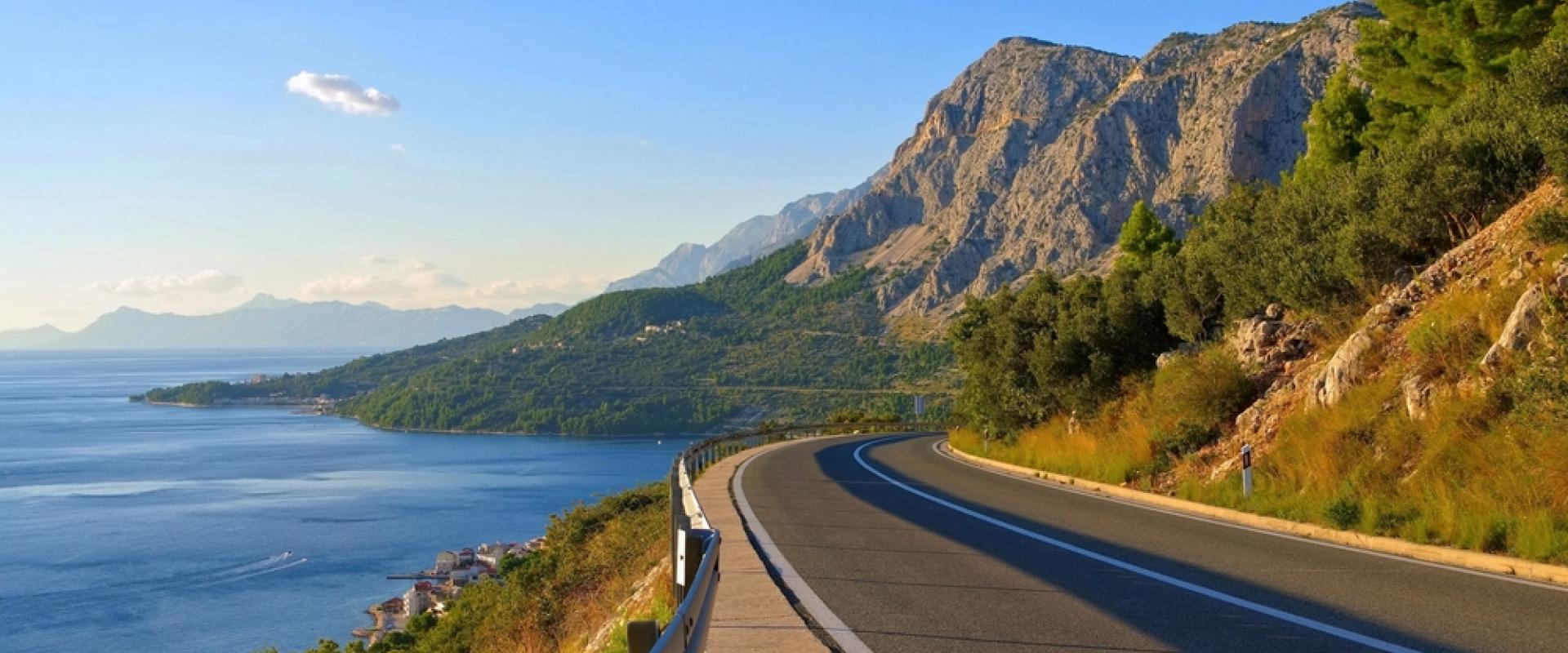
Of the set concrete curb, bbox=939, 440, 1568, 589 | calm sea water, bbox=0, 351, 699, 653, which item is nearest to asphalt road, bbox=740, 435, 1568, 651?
concrete curb, bbox=939, 440, 1568, 589

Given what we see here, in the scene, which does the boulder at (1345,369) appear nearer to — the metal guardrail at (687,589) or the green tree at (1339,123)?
the metal guardrail at (687,589)

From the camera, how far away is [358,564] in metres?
60.0

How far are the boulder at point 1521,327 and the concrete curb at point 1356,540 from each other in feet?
8.67

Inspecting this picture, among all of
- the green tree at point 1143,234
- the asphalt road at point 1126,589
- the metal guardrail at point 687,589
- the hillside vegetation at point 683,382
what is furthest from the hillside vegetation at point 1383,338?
the hillside vegetation at point 683,382

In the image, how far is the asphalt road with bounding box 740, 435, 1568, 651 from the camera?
20.7ft

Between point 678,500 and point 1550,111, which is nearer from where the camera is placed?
point 678,500

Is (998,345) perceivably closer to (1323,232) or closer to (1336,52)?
(1323,232)

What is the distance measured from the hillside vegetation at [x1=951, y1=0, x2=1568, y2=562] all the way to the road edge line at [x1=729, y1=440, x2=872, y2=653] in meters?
5.88

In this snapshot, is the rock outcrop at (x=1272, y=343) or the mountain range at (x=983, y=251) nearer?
the rock outcrop at (x=1272, y=343)

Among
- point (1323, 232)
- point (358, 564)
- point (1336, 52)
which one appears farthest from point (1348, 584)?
point (1336, 52)

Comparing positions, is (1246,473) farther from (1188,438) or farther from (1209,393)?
(1209,393)

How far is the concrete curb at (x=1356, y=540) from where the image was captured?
27.6 feet

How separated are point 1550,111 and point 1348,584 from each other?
33.3 feet

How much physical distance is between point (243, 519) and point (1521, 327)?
78769mm
